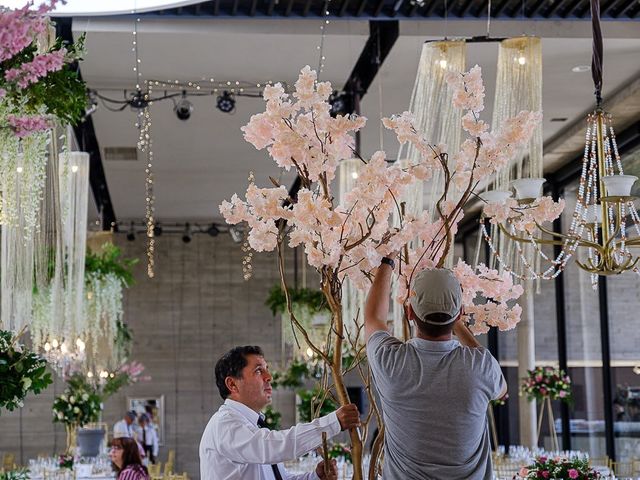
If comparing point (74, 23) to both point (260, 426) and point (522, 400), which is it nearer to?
point (260, 426)

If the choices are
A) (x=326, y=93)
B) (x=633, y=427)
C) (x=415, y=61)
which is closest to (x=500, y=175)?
(x=415, y=61)

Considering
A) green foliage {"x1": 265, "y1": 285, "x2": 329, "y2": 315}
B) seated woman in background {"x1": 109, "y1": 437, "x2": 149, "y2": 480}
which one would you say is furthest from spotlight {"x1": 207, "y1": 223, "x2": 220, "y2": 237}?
seated woman in background {"x1": 109, "y1": 437, "x2": 149, "y2": 480}

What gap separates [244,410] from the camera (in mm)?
3371

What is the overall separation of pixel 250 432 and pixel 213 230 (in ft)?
57.6

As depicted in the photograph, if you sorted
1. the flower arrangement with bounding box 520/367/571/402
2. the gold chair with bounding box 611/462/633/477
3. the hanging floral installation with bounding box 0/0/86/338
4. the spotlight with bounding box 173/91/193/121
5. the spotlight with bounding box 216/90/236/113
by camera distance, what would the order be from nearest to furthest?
1. the hanging floral installation with bounding box 0/0/86/338
2. the spotlight with bounding box 216/90/236/113
3. the spotlight with bounding box 173/91/193/121
4. the gold chair with bounding box 611/462/633/477
5. the flower arrangement with bounding box 520/367/571/402

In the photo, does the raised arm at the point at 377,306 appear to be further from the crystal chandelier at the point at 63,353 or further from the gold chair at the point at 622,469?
the gold chair at the point at 622,469

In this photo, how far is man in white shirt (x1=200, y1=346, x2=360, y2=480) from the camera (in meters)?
2.88

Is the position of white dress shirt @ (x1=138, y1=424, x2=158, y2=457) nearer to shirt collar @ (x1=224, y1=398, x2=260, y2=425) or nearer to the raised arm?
shirt collar @ (x1=224, y1=398, x2=260, y2=425)

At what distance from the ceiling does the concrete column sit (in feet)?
12.2

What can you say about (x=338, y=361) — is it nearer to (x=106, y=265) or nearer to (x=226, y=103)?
(x=226, y=103)

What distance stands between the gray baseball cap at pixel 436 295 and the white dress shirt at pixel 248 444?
17.0 inches

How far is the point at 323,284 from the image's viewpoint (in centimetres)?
288

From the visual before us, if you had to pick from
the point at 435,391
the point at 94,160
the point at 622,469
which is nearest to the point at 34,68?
the point at 435,391

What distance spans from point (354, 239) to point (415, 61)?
7323mm
